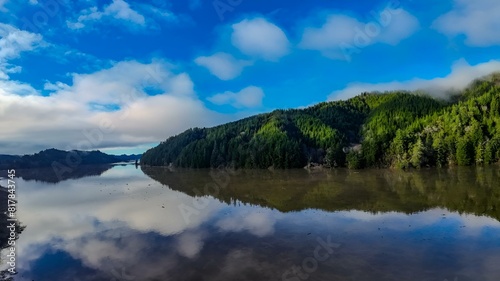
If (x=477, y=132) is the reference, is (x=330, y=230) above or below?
below

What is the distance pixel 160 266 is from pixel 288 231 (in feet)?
58.8

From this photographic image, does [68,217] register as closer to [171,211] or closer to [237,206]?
[171,211]

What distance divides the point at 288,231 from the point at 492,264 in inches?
874

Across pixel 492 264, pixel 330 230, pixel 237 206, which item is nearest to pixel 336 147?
pixel 237 206

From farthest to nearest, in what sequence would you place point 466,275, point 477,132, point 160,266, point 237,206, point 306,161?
point 306,161
point 477,132
point 237,206
point 160,266
point 466,275

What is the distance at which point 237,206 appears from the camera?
67.1 metres

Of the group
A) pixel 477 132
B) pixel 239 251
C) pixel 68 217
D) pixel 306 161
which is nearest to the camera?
pixel 239 251

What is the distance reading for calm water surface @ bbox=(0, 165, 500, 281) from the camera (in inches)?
1198

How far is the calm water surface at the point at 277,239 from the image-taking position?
30422 mm

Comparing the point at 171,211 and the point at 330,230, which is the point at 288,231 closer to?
the point at 330,230

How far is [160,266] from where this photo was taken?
3341cm

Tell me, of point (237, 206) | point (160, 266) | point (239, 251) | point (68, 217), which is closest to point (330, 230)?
point (239, 251)

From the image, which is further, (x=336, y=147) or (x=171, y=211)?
(x=336, y=147)

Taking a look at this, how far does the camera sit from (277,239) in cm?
4106
